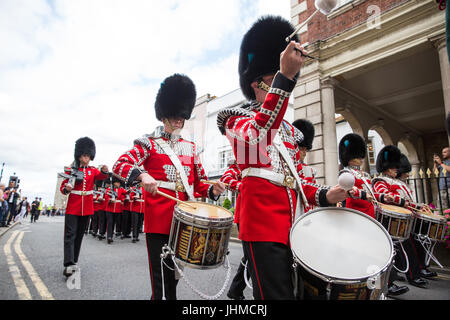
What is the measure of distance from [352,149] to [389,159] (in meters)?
1.56

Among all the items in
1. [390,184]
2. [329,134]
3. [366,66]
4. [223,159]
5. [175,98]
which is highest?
[366,66]

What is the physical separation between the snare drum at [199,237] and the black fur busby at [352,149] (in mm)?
3857

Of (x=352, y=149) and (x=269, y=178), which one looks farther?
(x=352, y=149)

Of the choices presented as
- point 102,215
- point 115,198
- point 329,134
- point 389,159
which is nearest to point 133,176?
point 389,159

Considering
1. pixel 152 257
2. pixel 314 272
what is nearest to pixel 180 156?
pixel 152 257

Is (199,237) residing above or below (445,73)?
below

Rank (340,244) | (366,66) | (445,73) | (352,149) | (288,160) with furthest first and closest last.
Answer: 1. (366,66)
2. (445,73)
3. (352,149)
4. (288,160)
5. (340,244)

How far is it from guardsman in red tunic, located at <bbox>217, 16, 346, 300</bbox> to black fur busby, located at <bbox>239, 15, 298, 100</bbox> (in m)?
0.01

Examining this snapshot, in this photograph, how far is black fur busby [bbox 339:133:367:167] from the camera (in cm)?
515

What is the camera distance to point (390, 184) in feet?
17.6

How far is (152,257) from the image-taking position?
8.04 feet

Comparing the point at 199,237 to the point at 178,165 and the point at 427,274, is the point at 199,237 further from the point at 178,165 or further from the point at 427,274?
the point at 427,274

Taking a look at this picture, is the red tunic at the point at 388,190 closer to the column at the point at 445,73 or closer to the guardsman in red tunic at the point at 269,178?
the column at the point at 445,73
